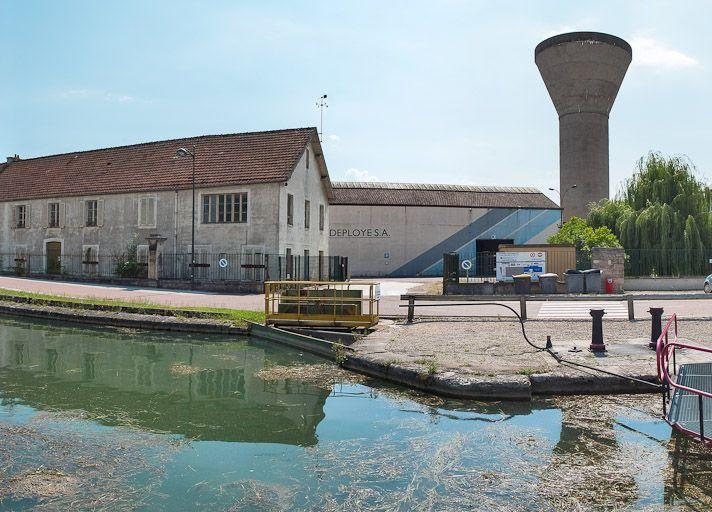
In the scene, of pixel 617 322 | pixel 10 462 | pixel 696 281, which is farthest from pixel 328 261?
pixel 10 462

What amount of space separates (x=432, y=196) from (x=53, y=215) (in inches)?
1119

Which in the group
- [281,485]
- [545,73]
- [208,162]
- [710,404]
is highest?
[545,73]

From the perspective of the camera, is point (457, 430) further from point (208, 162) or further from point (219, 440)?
point (208, 162)

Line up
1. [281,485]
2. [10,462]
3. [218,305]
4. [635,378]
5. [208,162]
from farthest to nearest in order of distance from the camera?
[208,162] < [218,305] < [635,378] < [10,462] < [281,485]

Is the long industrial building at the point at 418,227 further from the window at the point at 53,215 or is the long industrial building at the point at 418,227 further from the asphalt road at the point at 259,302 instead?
the window at the point at 53,215

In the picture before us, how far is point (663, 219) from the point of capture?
2936 centimetres

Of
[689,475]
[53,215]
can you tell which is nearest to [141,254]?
[53,215]

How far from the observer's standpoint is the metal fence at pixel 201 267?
27828mm

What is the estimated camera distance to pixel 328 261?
112 ft

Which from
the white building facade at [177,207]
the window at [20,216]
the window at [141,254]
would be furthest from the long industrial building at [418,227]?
the window at [20,216]

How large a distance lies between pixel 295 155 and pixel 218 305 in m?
11.6

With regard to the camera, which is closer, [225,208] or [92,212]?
[225,208]

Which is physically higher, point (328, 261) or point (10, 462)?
point (328, 261)

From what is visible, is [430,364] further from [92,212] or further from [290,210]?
[92,212]
